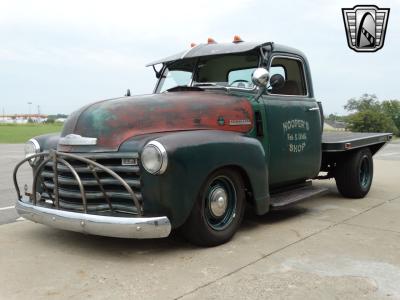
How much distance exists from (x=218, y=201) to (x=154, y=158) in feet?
2.86

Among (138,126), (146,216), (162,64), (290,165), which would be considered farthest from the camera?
(162,64)

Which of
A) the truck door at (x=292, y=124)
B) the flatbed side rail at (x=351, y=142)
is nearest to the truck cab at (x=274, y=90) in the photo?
the truck door at (x=292, y=124)

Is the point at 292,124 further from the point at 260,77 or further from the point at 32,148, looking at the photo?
the point at 32,148

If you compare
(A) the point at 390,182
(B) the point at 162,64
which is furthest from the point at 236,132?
(A) the point at 390,182

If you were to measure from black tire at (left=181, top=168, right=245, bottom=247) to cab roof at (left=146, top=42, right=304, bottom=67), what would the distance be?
1610mm

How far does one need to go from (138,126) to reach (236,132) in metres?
1.07

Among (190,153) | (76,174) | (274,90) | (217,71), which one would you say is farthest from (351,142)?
(76,174)

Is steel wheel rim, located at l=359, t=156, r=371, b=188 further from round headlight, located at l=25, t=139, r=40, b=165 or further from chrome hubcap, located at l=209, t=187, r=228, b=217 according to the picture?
round headlight, located at l=25, t=139, r=40, b=165

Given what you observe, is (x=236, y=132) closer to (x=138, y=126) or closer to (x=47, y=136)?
(x=138, y=126)

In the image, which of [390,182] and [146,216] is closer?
[146,216]

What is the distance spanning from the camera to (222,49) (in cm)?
568

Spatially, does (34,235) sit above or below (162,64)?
below

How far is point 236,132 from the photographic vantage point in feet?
16.2

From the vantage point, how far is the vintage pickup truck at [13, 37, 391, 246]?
4031 mm
